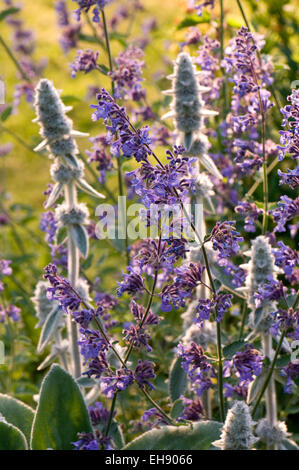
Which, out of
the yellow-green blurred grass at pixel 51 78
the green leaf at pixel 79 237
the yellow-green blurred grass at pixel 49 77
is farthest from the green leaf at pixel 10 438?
the yellow-green blurred grass at pixel 49 77

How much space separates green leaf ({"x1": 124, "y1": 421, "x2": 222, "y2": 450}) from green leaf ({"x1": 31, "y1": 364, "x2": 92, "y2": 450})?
21 cm

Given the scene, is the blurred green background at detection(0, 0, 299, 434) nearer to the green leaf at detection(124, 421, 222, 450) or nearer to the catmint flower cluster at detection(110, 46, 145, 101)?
the catmint flower cluster at detection(110, 46, 145, 101)

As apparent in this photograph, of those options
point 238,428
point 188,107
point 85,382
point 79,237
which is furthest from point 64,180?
point 238,428

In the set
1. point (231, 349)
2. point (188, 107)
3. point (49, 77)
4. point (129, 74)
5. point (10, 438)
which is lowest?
point (10, 438)

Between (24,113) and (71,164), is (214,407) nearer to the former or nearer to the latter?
(71,164)

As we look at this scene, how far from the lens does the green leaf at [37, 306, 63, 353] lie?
217cm

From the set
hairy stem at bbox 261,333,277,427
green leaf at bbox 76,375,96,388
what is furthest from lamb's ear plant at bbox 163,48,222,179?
green leaf at bbox 76,375,96,388

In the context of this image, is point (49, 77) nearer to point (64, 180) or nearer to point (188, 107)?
point (64, 180)

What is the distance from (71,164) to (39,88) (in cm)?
28

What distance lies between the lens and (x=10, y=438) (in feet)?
6.07

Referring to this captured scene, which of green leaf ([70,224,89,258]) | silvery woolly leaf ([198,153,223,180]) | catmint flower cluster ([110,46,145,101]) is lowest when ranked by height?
green leaf ([70,224,89,258])

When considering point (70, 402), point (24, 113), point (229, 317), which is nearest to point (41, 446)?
point (70, 402)

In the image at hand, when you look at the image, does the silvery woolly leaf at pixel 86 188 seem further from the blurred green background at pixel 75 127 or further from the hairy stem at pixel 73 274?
the blurred green background at pixel 75 127

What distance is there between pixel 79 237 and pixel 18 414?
0.64 meters
